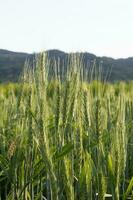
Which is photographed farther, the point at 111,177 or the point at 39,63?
the point at 111,177

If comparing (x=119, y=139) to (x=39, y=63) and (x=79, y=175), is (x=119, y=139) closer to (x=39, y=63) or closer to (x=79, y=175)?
(x=79, y=175)

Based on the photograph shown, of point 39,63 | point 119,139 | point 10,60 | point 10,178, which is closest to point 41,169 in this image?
point 10,178

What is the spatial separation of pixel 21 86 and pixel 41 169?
0.42 meters

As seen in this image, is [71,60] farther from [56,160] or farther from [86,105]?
[56,160]

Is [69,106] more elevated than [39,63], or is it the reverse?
[39,63]

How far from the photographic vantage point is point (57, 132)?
178 centimetres

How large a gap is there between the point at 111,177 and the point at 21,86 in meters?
0.69

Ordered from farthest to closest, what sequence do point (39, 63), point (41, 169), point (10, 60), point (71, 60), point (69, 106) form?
point (10, 60) → point (41, 169) → point (71, 60) → point (69, 106) → point (39, 63)

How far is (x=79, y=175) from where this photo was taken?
6.65 feet

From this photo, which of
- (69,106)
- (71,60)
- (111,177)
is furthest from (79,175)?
(71,60)

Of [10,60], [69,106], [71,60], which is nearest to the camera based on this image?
[69,106]

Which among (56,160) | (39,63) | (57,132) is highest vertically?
(39,63)

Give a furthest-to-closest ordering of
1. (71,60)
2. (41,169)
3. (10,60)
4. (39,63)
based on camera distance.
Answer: (10,60)
(41,169)
(71,60)
(39,63)

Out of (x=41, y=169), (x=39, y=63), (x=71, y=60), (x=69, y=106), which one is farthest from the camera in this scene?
(x=41, y=169)
